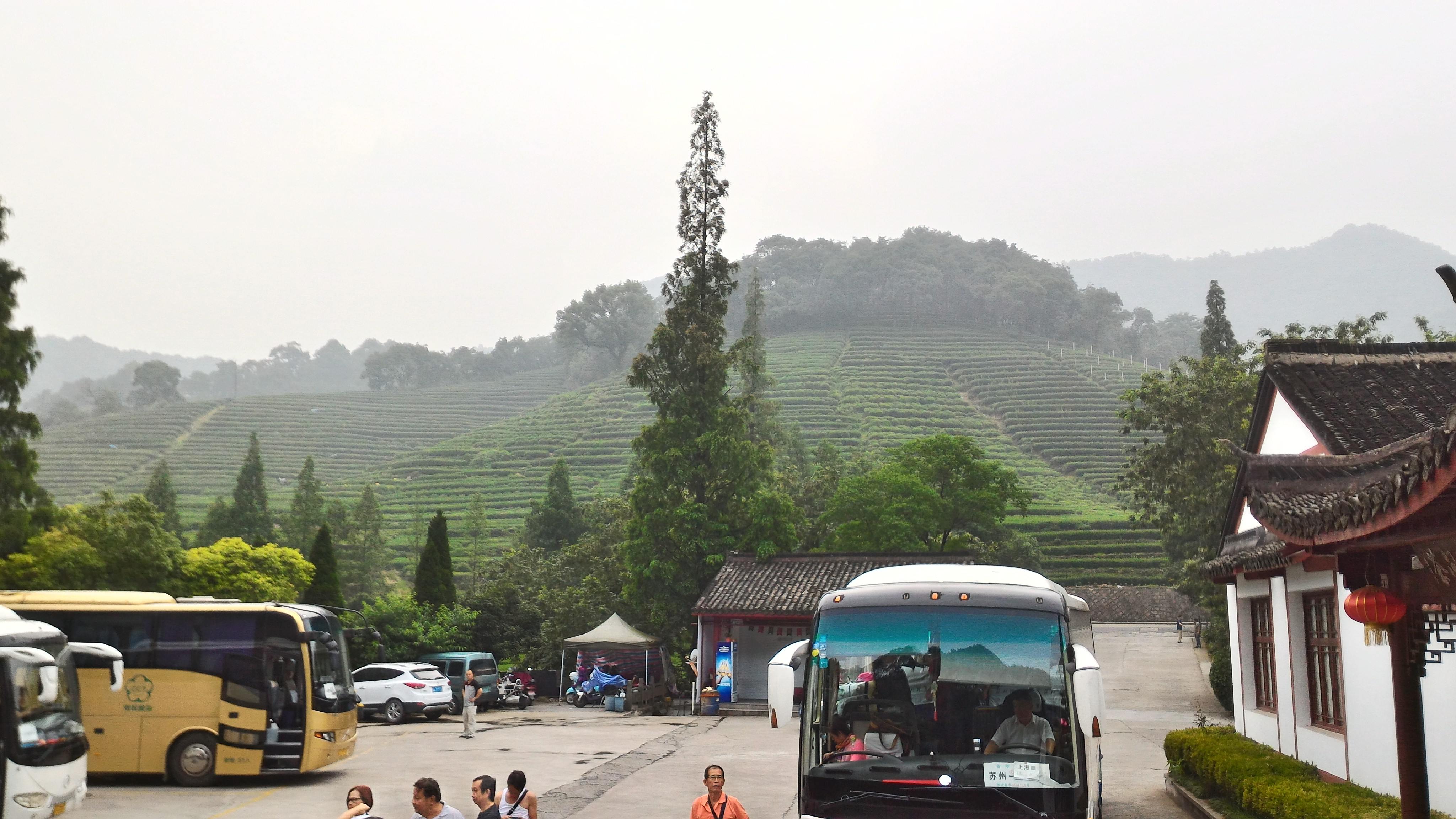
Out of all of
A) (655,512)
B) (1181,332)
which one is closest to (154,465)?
(655,512)

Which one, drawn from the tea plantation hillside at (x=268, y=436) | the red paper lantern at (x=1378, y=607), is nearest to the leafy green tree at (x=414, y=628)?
the red paper lantern at (x=1378, y=607)

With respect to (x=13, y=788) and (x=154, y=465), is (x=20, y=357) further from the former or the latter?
(x=154, y=465)

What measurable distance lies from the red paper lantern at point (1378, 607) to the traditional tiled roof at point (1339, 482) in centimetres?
43

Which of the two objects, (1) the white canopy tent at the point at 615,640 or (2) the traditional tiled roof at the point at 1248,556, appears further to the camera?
(1) the white canopy tent at the point at 615,640

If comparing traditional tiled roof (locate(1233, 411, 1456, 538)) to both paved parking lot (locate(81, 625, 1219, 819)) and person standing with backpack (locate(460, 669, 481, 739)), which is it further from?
person standing with backpack (locate(460, 669, 481, 739))

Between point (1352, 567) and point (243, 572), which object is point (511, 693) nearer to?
point (243, 572)

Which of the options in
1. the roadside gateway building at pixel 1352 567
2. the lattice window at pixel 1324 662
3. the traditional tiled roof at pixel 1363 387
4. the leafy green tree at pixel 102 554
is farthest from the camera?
the leafy green tree at pixel 102 554

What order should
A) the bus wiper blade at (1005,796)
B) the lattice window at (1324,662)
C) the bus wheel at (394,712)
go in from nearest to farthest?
the bus wiper blade at (1005,796)
the lattice window at (1324,662)
the bus wheel at (394,712)

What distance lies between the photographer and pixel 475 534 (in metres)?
65.2

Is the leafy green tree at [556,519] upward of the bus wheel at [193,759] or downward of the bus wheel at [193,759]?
upward

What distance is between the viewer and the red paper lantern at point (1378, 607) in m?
6.68

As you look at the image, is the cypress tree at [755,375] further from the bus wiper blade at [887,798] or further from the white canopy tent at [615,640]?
the bus wiper blade at [887,798]

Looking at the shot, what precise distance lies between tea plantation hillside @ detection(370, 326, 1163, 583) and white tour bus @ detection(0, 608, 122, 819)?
58.0m

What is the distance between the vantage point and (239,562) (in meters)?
28.9
